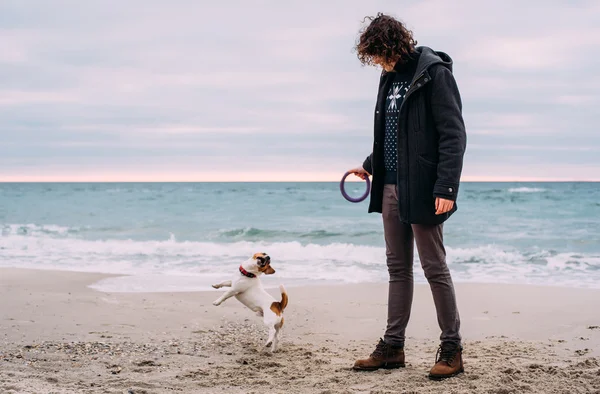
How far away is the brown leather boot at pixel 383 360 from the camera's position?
11.3ft

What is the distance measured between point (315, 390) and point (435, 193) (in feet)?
3.88

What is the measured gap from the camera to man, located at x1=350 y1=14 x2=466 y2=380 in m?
3.06

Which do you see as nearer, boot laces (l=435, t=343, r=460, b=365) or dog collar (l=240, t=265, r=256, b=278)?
boot laces (l=435, t=343, r=460, b=365)

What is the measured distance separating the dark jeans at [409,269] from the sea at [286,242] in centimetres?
372

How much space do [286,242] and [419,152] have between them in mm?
11341

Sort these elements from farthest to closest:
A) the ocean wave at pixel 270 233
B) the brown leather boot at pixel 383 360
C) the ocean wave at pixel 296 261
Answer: the ocean wave at pixel 270 233 → the ocean wave at pixel 296 261 → the brown leather boot at pixel 383 360

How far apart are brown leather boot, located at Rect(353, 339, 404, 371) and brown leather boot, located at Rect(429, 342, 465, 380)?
274mm

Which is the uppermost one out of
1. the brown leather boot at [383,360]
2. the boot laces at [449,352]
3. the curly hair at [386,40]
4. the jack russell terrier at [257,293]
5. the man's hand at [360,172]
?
the curly hair at [386,40]

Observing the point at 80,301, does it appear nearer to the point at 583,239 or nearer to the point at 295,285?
the point at 295,285

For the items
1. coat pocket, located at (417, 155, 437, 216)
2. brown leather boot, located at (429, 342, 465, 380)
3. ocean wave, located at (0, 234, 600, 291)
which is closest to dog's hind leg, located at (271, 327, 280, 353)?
brown leather boot, located at (429, 342, 465, 380)

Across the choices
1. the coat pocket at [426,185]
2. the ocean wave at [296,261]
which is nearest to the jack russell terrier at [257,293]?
the coat pocket at [426,185]

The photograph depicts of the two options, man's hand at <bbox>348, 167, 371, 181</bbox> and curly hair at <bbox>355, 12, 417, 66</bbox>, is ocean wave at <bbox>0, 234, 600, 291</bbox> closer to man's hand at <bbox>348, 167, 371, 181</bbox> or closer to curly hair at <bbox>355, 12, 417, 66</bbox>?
man's hand at <bbox>348, 167, 371, 181</bbox>

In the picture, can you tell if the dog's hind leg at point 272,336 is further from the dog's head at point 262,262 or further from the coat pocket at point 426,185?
the coat pocket at point 426,185

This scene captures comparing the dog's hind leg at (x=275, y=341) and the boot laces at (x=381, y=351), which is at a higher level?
the boot laces at (x=381, y=351)
